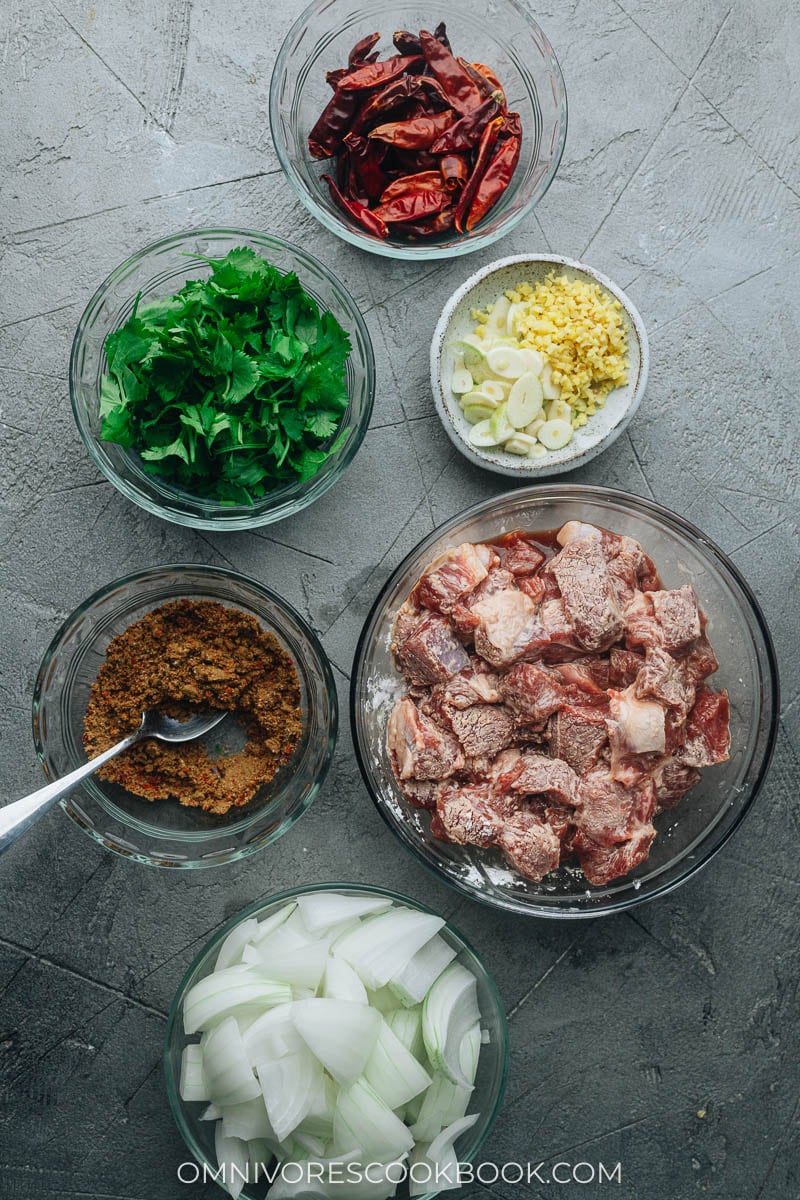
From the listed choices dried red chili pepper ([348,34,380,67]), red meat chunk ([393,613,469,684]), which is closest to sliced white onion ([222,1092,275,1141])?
red meat chunk ([393,613,469,684])

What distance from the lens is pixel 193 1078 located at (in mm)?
2172

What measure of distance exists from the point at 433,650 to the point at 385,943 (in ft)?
2.44

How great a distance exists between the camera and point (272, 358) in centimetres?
218

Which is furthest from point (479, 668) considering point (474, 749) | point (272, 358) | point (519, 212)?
point (519, 212)

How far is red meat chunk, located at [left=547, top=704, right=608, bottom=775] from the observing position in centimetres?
212

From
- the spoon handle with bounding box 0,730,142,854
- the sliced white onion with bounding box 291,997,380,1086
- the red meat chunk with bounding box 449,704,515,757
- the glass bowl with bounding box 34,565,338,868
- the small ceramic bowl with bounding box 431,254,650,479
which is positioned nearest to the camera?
the spoon handle with bounding box 0,730,142,854

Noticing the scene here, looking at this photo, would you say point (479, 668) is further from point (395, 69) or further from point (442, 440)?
point (395, 69)

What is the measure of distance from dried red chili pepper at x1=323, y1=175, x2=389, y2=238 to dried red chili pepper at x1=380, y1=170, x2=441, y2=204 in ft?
0.27

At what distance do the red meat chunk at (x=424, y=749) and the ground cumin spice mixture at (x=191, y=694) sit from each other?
30 cm

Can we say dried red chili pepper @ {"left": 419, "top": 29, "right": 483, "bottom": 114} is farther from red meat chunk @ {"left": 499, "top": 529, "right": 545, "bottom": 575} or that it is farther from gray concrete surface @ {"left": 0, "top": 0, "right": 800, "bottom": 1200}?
red meat chunk @ {"left": 499, "top": 529, "right": 545, "bottom": 575}

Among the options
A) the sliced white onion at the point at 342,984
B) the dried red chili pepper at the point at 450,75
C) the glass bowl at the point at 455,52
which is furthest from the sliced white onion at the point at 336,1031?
the dried red chili pepper at the point at 450,75

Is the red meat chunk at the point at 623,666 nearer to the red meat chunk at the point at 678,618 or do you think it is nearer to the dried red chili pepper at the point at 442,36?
the red meat chunk at the point at 678,618

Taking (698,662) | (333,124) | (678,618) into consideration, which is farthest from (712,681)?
(333,124)

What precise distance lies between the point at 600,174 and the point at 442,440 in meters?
0.90
